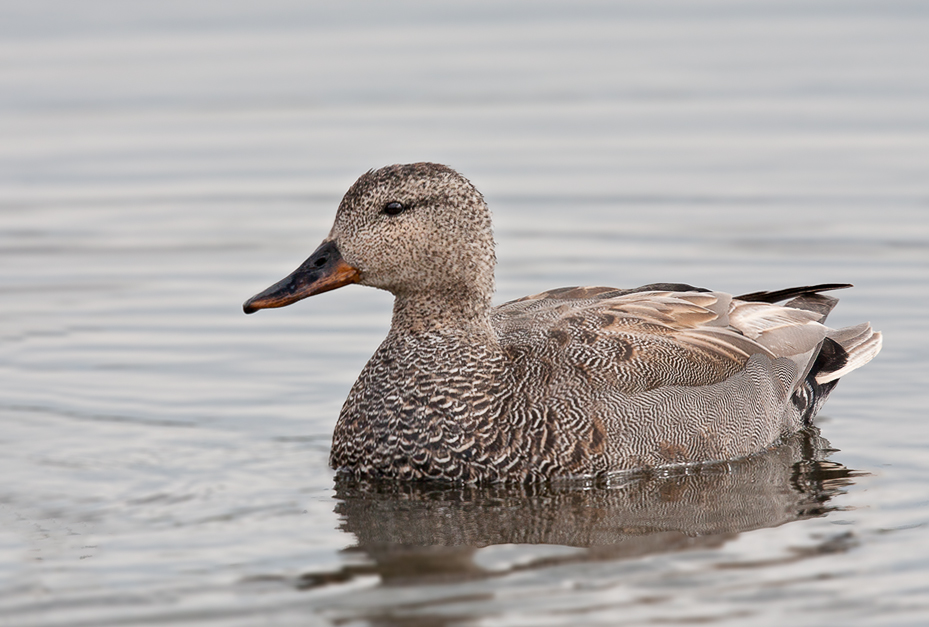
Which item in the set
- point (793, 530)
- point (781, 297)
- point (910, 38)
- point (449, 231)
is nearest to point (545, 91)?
point (910, 38)

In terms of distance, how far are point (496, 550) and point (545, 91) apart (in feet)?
38.7

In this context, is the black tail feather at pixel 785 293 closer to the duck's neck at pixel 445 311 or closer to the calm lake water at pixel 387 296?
the calm lake water at pixel 387 296

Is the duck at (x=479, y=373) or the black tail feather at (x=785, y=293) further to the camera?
the black tail feather at (x=785, y=293)

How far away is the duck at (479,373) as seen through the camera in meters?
9.09

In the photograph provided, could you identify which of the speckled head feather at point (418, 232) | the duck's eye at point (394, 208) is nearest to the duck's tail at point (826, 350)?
the speckled head feather at point (418, 232)

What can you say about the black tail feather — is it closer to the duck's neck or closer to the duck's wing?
the duck's wing

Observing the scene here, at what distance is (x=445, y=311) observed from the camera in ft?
31.1

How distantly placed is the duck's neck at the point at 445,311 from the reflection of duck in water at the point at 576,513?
0.97 metres

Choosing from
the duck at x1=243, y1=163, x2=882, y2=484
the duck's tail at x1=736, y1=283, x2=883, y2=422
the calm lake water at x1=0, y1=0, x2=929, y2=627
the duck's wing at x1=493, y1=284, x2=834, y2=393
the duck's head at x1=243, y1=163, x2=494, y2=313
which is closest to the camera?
the calm lake water at x1=0, y1=0, x2=929, y2=627

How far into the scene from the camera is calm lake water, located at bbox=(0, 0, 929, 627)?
A: 24.8ft

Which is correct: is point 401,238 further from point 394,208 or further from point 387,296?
point 387,296

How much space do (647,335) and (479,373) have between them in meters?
1.13

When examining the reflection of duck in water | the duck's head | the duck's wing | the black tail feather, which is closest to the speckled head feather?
the duck's head

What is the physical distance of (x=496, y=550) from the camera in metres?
7.98
